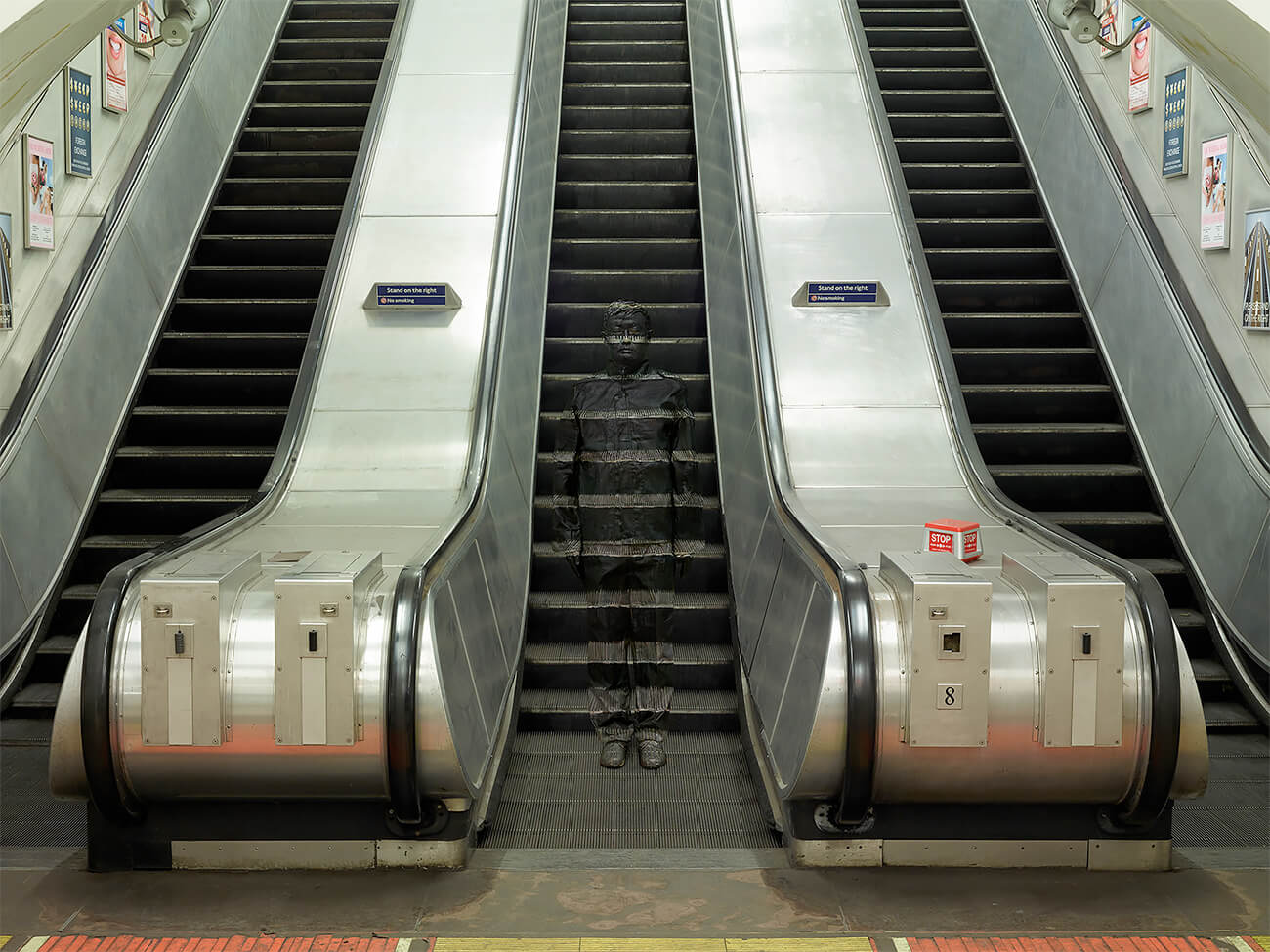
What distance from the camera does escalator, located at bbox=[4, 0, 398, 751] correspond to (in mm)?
5488

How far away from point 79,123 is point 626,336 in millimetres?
4001

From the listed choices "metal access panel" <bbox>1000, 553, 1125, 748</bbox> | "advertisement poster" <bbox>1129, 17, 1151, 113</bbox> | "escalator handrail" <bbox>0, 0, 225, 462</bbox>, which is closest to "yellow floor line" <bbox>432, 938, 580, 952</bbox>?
"metal access panel" <bbox>1000, 553, 1125, 748</bbox>

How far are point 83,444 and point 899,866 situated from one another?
468cm

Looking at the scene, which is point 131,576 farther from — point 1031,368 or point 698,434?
point 1031,368

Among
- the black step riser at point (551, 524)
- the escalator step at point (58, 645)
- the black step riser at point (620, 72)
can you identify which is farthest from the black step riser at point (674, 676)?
the black step riser at point (620, 72)

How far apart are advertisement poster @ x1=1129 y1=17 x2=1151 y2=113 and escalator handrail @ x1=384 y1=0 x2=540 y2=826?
3.99 m

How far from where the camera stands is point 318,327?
5.70 meters

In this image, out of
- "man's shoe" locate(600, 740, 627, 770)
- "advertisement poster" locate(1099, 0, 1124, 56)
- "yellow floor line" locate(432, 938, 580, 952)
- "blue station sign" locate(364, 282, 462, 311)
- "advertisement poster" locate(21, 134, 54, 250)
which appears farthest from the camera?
"advertisement poster" locate(1099, 0, 1124, 56)

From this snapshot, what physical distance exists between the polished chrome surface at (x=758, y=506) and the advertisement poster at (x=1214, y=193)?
8.04 feet

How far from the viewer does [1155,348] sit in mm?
5879

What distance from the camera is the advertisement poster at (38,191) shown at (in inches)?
222

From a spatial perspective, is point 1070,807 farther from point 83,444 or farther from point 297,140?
point 297,140

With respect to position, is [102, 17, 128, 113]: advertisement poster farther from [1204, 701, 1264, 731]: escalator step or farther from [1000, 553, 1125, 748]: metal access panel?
[1204, 701, 1264, 731]: escalator step

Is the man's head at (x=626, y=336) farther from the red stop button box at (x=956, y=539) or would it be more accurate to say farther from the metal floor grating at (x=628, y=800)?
the metal floor grating at (x=628, y=800)
